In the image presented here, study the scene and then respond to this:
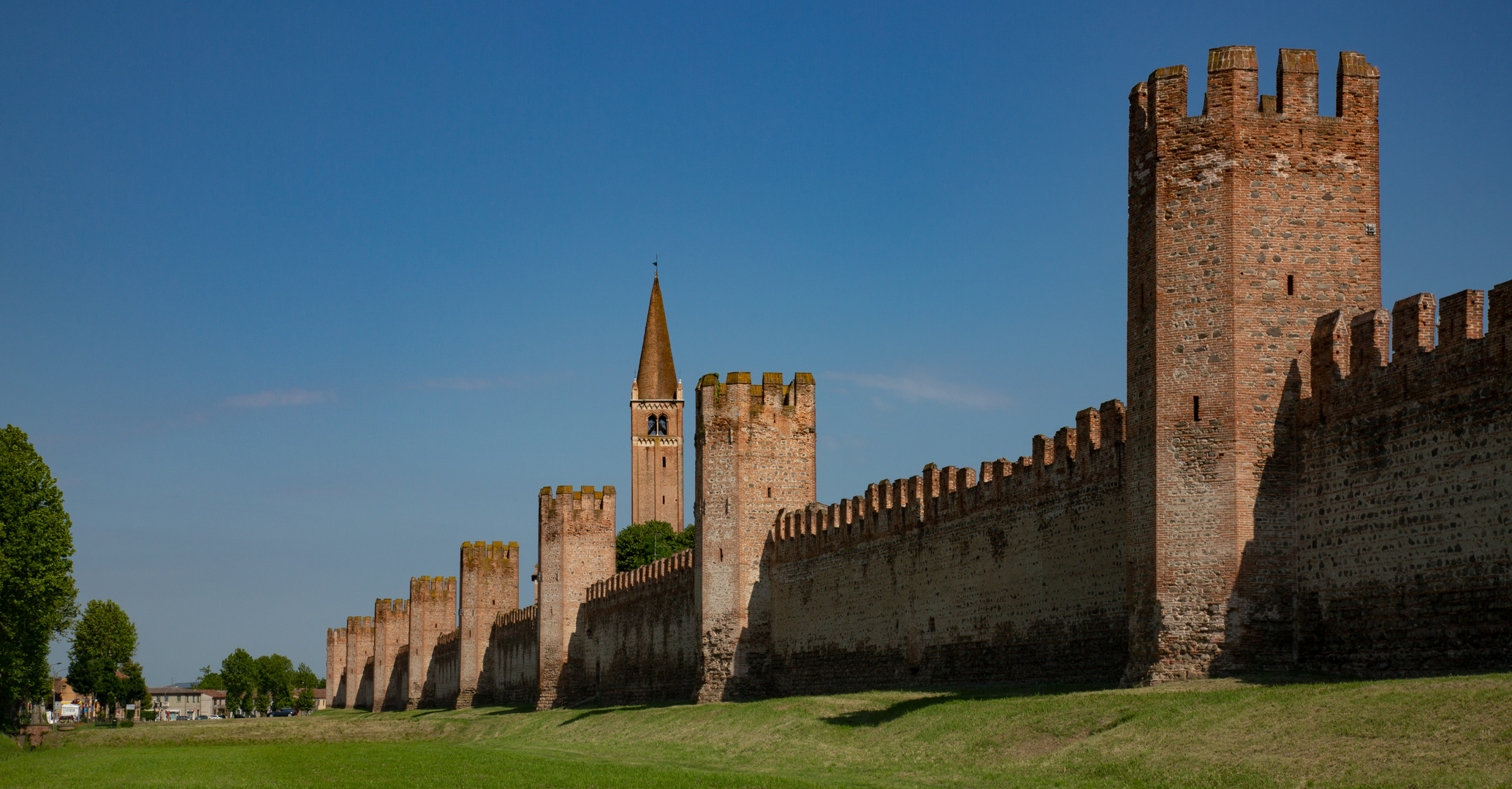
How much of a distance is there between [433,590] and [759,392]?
144ft

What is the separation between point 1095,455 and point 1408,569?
684cm

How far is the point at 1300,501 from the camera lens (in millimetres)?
20172

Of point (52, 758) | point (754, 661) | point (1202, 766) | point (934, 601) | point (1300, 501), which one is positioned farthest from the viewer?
point (754, 661)

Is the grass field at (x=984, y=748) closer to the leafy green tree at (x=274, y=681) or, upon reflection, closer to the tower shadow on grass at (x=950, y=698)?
the tower shadow on grass at (x=950, y=698)

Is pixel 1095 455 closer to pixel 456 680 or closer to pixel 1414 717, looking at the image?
pixel 1414 717

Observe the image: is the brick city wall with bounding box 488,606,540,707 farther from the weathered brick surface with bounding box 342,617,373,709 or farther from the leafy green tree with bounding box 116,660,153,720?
the weathered brick surface with bounding box 342,617,373,709

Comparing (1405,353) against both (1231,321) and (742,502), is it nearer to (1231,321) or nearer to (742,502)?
(1231,321)

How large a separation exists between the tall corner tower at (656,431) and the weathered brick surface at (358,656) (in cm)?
2698

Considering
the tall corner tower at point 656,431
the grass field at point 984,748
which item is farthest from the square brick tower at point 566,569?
the tall corner tower at point 656,431

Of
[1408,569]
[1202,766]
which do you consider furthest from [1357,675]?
[1202,766]

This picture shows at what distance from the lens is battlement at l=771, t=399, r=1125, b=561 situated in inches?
960

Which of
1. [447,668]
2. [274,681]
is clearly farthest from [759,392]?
[274,681]

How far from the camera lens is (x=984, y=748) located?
63.4 ft

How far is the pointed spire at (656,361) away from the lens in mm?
122062
